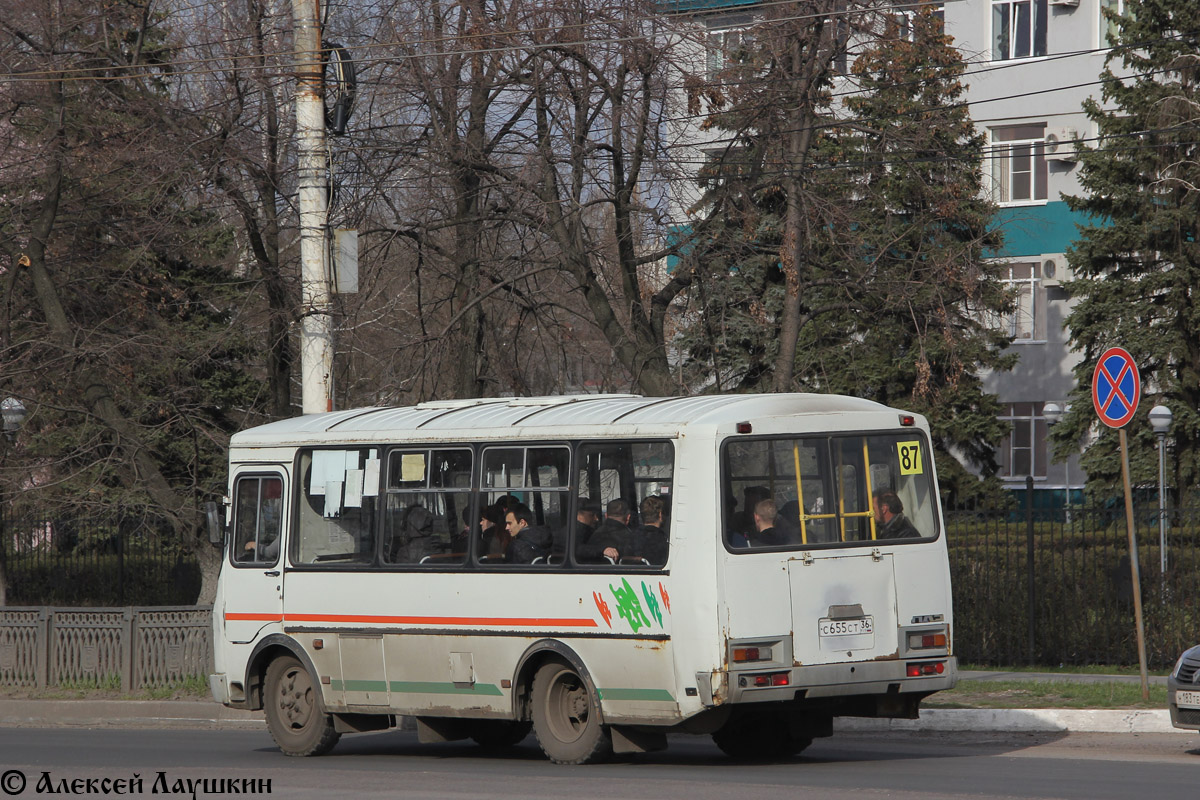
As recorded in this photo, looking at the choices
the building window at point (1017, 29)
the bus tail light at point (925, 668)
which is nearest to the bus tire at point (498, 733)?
the bus tail light at point (925, 668)

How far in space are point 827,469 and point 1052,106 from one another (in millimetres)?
31648

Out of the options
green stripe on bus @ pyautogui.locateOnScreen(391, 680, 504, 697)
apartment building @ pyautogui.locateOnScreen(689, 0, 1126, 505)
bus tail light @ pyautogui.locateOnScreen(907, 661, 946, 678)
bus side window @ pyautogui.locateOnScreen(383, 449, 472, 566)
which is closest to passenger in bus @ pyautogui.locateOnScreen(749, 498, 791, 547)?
bus tail light @ pyautogui.locateOnScreen(907, 661, 946, 678)

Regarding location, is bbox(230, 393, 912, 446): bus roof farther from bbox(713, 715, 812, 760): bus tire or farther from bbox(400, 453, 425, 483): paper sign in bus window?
bbox(713, 715, 812, 760): bus tire

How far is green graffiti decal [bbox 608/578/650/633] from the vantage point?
418 inches

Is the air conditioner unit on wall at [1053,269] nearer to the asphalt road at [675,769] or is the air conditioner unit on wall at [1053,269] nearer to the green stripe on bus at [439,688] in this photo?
the asphalt road at [675,769]

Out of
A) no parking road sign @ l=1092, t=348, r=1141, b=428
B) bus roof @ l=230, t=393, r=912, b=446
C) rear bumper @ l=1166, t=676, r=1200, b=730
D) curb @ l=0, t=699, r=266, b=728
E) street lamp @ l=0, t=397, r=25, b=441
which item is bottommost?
curb @ l=0, t=699, r=266, b=728

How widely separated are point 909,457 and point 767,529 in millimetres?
1444

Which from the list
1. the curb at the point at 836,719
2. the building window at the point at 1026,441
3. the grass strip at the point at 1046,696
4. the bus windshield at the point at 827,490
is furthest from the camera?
the building window at the point at 1026,441

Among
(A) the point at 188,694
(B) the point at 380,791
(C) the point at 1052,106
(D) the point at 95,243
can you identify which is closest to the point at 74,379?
(D) the point at 95,243

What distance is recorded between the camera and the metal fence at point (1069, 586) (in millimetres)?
16562

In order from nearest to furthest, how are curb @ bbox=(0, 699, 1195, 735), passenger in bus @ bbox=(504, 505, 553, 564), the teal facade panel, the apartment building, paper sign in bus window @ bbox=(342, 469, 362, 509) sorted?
passenger in bus @ bbox=(504, 505, 553, 564)
paper sign in bus window @ bbox=(342, 469, 362, 509)
curb @ bbox=(0, 699, 1195, 735)
the apartment building
the teal facade panel

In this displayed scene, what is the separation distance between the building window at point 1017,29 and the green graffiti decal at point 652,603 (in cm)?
3205

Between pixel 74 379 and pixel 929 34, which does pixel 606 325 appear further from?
pixel 74 379

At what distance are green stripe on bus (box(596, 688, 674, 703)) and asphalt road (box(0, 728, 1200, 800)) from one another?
53 cm
